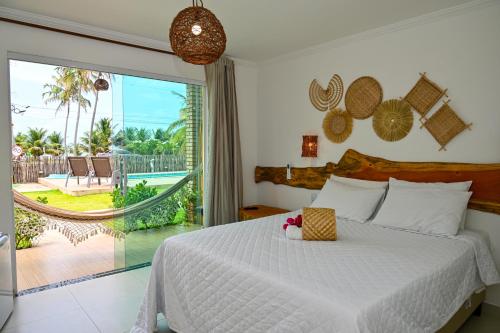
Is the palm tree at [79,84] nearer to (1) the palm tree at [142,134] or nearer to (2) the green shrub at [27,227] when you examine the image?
(2) the green shrub at [27,227]

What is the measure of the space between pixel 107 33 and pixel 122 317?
8.56 ft

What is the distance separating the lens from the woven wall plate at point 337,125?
3470 millimetres

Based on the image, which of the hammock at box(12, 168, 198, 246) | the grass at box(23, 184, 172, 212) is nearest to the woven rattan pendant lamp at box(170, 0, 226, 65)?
the hammock at box(12, 168, 198, 246)

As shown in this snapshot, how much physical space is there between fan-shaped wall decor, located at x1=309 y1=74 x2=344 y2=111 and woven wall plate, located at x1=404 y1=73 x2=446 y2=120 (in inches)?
29.9

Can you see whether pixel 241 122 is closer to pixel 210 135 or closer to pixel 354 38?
pixel 210 135

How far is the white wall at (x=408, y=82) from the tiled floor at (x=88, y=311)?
4.46 ft

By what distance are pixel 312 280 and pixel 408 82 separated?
90.2 inches

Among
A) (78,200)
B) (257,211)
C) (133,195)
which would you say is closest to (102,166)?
(78,200)

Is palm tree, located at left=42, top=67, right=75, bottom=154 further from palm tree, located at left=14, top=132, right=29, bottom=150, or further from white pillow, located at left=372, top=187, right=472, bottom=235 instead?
white pillow, located at left=372, top=187, right=472, bottom=235

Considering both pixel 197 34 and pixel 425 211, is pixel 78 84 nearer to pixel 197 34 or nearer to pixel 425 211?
pixel 197 34

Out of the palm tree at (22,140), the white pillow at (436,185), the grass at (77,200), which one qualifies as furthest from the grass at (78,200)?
the white pillow at (436,185)

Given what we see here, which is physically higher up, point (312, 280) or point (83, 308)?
point (312, 280)

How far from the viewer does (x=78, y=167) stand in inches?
261

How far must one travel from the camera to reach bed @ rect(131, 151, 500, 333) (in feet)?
4.58
